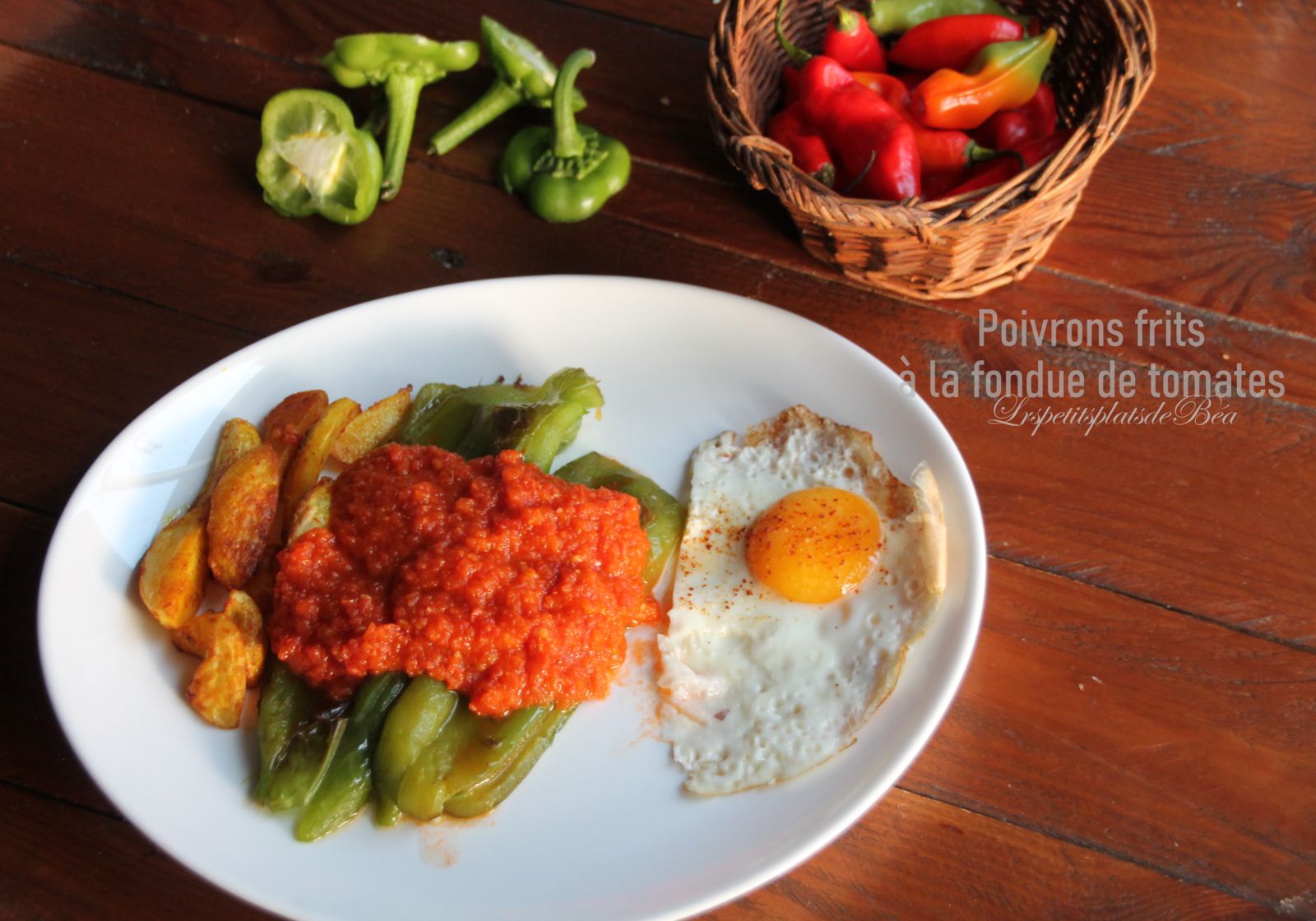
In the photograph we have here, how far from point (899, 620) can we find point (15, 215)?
332 centimetres

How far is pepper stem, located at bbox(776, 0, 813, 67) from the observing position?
3541 mm

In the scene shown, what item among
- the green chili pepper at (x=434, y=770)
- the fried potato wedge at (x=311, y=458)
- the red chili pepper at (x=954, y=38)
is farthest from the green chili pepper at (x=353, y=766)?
the red chili pepper at (x=954, y=38)

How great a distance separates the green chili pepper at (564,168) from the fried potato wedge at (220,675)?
1816mm

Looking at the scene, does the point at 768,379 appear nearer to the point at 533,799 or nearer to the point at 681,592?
the point at 681,592

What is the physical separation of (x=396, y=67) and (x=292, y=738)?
241cm

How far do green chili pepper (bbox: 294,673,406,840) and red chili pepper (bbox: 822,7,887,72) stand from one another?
8.06 ft

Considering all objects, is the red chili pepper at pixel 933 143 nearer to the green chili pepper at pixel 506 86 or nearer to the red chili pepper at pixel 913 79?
the red chili pepper at pixel 913 79

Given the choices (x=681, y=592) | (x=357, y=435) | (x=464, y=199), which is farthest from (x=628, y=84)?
(x=681, y=592)

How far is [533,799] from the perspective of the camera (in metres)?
2.72

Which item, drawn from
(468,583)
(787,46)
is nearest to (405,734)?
(468,583)

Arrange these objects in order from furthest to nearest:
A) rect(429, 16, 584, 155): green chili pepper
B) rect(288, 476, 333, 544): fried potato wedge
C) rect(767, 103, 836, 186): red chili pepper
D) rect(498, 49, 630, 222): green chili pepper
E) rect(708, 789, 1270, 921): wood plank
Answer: rect(429, 16, 584, 155): green chili pepper < rect(498, 49, 630, 222): green chili pepper < rect(767, 103, 836, 186): red chili pepper < rect(288, 476, 333, 544): fried potato wedge < rect(708, 789, 1270, 921): wood plank

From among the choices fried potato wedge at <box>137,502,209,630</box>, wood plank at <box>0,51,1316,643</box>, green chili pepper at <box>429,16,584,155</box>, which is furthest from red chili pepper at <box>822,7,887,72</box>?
fried potato wedge at <box>137,502,209,630</box>

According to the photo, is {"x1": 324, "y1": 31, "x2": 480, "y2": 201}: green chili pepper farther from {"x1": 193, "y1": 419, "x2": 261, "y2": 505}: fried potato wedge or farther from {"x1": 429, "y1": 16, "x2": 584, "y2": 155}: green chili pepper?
{"x1": 193, "y1": 419, "x2": 261, "y2": 505}: fried potato wedge

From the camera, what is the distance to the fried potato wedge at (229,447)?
A: 3.05m
